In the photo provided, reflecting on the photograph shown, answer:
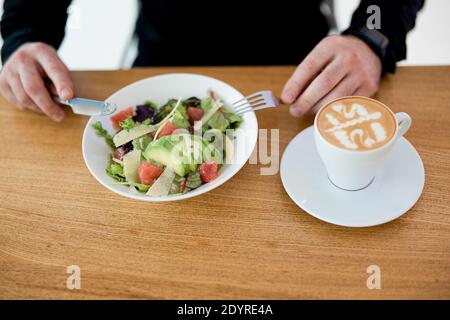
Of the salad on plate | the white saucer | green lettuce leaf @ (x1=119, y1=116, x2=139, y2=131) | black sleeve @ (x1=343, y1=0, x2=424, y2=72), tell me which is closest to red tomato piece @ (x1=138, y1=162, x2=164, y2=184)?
the salad on plate

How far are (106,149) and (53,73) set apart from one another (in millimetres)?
328

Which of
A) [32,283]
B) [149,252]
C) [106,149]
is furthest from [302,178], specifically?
[32,283]

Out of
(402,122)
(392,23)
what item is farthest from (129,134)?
(392,23)

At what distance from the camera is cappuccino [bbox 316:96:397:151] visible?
0.78 m

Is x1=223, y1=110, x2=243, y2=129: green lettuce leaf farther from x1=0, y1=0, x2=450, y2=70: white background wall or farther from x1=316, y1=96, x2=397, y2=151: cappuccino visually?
x1=0, y1=0, x2=450, y2=70: white background wall

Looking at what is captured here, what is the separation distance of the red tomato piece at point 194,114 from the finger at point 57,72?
34cm

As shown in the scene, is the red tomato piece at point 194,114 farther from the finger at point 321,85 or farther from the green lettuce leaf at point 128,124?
the finger at point 321,85

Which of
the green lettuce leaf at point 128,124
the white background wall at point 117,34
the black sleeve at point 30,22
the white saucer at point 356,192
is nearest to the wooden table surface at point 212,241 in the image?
the white saucer at point 356,192

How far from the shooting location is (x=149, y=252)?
83 centimetres

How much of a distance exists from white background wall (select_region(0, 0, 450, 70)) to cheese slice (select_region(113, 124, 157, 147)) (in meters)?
1.58

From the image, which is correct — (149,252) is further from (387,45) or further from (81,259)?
(387,45)

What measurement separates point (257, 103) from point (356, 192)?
348 millimetres

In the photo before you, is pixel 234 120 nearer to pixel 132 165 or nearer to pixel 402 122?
pixel 132 165

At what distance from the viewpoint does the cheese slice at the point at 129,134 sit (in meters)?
0.96
